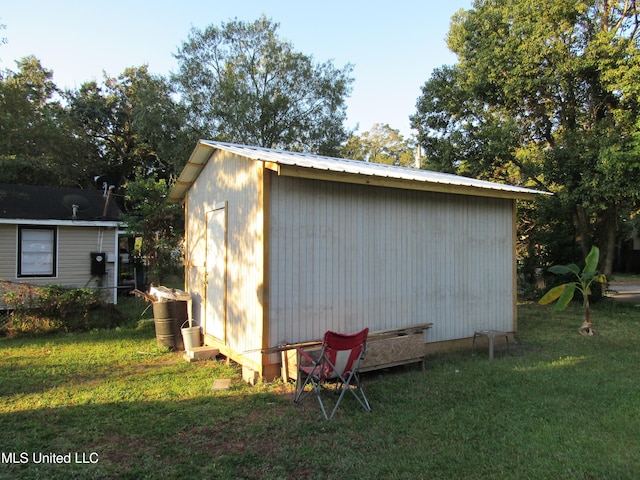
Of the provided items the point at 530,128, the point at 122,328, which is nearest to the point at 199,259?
the point at 122,328

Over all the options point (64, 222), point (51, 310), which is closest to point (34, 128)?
point (64, 222)

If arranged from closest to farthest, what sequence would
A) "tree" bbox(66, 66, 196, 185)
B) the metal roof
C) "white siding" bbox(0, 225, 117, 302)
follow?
1. the metal roof
2. "white siding" bbox(0, 225, 117, 302)
3. "tree" bbox(66, 66, 196, 185)

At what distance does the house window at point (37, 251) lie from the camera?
1150cm

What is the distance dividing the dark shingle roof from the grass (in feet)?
20.6

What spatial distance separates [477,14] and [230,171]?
11648 mm

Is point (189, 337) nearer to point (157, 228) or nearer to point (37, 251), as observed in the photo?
point (157, 228)

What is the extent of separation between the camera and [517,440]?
3.75 m

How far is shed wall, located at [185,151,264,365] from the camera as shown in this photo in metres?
5.48

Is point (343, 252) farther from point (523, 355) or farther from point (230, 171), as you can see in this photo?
point (523, 355)

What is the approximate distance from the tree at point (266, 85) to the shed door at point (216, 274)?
1530cm

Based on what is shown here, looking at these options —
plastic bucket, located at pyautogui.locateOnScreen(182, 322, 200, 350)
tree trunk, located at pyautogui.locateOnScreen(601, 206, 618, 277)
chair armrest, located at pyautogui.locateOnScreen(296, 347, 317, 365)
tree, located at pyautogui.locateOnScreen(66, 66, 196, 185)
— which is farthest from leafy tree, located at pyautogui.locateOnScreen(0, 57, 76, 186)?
tree trunk, located at pyautogui.locateOnScreen(601, 206, 618, 277)

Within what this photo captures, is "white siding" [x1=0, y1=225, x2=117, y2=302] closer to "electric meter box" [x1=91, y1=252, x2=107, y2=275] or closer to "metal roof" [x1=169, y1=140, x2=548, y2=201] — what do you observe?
"electric meter box" [x1=91, y1=252, x2=107, y2=275]

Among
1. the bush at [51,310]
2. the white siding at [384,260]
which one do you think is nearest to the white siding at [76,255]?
the bush at [51,310]

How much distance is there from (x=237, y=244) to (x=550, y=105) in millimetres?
11922
